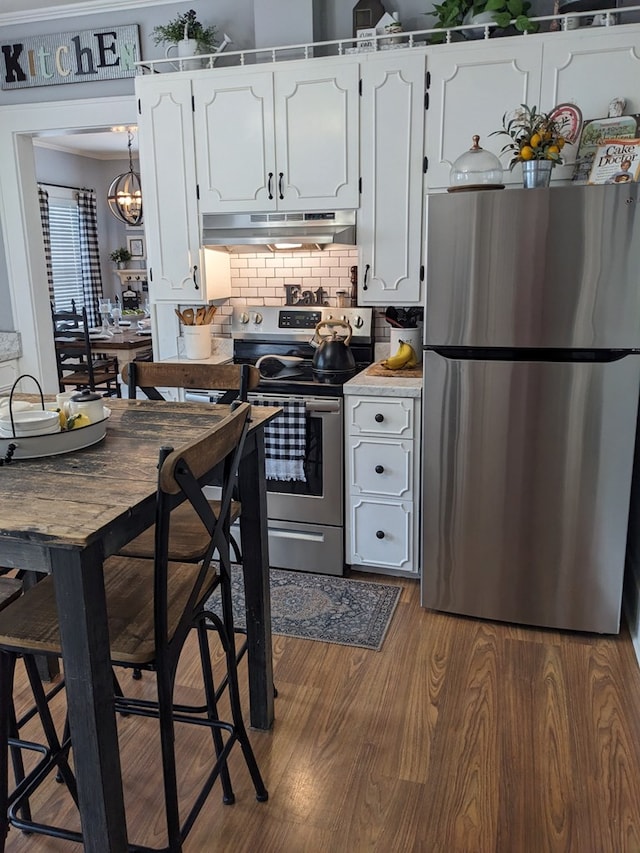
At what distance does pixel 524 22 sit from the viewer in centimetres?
264

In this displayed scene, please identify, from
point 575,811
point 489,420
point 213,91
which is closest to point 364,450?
point 489,420

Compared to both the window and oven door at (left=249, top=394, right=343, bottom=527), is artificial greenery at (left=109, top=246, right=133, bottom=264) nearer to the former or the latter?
the window

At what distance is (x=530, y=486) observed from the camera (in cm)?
249

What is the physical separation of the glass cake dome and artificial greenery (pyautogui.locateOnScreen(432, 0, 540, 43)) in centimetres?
60

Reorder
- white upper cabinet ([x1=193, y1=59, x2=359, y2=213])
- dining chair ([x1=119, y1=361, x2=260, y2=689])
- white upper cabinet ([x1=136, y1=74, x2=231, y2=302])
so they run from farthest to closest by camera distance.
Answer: white upper cabinet ([x1=136, y1=74, x2=231, y2=302]) < white upper cabinet ([x1=193, y1=59, x2=359, y2=213]) < dining chair ([x1=119, y1=361, x2=260, y2=689])

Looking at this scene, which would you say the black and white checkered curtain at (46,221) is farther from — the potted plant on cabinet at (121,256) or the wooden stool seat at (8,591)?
the wooden stool seat at (8,591)

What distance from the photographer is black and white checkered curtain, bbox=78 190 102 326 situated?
8578 mm

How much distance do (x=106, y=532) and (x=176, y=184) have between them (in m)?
2.52

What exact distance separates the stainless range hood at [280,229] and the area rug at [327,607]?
5.10 ft

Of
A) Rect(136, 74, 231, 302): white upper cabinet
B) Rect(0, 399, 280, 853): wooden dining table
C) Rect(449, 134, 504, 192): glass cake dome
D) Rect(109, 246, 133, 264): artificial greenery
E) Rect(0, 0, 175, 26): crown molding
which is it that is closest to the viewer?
Rect(0, 399, 280, 853): wooden dining table

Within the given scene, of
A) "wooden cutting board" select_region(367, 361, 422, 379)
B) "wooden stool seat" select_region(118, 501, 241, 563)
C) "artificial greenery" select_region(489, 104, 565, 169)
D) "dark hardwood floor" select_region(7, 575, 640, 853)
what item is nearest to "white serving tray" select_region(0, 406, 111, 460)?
"wooden stool seat" select_region(118, 501, 241, 563)

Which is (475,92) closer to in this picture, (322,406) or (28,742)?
(322,406)

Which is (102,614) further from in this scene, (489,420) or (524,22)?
(524,22)

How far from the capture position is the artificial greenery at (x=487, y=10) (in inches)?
105
